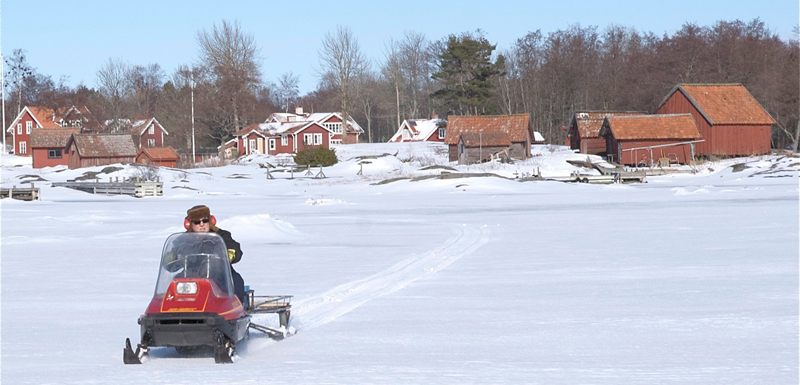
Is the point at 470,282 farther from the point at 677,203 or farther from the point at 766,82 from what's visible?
the point at 766,82

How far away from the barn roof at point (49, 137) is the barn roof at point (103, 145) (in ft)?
8.53

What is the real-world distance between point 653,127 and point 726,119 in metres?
5.24

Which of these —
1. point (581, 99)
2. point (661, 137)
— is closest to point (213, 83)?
point (581, 99)

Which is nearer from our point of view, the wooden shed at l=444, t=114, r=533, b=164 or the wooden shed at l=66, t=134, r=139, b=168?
the wooden shed at l=444, t=114, r=533, b=164

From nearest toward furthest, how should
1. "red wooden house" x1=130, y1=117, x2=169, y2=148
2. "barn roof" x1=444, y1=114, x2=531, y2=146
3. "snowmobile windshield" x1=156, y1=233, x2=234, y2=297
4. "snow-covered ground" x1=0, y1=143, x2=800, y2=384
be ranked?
1. "snow-covered ground" x1=0, y1=143, x2=800, y2=384
2. "snowmobile windshield" x1=156, y1=233, x2=234, y2=297
3. "barn roof" x1=444, y1=114, x2=531, y2=146
4. "red wooden house" x1=130, y1=117, x2=169, y2=148

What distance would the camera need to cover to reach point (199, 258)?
8.34m

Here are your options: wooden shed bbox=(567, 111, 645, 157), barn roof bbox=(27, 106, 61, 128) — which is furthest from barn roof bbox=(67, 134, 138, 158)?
wooden shed bbox=(567, 111, 645, 157)

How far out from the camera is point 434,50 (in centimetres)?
10606

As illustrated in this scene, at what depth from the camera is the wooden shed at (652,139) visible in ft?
201

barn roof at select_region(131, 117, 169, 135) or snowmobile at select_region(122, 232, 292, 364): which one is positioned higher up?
barn roof at select_region(131, 117, 169, 135)

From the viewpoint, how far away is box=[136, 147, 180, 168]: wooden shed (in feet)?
245

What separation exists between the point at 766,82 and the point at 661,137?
59.3ft

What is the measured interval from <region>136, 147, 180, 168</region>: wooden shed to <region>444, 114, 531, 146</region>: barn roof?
23.2 metres

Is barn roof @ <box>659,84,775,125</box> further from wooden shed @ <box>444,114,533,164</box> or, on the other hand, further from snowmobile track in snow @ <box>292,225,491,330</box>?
snowmobile track in snow @ <box>292,225,491,330</box>
